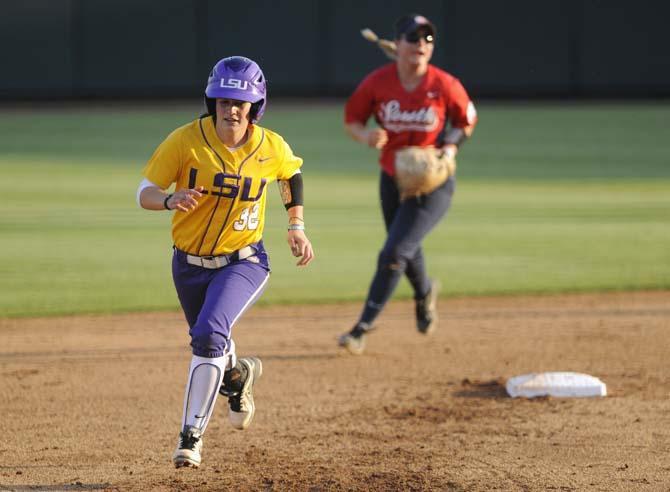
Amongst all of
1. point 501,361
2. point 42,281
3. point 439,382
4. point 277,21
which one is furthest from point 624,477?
point 277,21

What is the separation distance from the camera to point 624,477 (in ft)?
15.7

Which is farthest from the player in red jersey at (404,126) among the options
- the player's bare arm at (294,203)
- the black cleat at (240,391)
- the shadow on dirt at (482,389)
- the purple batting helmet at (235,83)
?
the purple batting helmet at (235,83)

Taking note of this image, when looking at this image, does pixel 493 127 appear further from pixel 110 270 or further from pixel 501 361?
pixel 501 361

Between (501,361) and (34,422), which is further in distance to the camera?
(501,361)

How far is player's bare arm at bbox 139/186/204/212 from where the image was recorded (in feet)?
14.6

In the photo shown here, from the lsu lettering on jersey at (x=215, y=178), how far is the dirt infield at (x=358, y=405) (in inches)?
42.0

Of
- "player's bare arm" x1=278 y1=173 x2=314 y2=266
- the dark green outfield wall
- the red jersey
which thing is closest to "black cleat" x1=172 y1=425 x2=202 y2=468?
"player's bare arm" x1=278 y1=173 x2=314 y2=266

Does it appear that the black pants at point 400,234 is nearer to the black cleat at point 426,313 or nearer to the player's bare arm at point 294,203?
the black cleat at point 426,313

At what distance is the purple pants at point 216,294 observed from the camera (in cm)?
457

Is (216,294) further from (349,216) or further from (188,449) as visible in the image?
(349,216)

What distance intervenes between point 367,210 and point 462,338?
6048 millimetres

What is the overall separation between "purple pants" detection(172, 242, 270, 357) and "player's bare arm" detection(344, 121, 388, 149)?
5.52 ft

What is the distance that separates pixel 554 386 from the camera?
6203mm

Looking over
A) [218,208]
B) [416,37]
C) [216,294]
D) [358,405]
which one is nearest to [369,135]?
[416,37]
